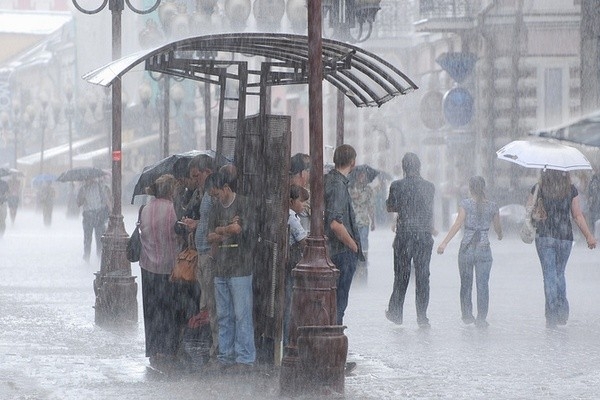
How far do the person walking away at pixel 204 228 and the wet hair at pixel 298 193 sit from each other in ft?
2.02

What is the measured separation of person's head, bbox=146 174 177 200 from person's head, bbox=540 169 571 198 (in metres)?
4.68

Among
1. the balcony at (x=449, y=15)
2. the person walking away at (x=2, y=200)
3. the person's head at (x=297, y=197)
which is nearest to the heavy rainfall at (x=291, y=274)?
the person's head at (x=297, y=197)

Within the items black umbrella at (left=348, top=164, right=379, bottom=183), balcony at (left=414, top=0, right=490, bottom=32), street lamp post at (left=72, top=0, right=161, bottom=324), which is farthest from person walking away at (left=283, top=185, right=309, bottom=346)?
balcony at (left=414, top=0, right=490, bottom=32)

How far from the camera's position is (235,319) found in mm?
11531

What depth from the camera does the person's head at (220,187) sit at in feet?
36.8

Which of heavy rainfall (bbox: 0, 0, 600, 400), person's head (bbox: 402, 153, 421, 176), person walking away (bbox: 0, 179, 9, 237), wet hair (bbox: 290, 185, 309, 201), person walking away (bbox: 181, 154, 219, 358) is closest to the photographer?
heavy rainfall (bbox: 0, 0, 600, 400)

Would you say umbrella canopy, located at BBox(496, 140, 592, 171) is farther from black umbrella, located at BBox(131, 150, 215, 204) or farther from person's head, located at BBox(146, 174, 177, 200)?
person's head, located at BBox(146, 174, 177, 200)

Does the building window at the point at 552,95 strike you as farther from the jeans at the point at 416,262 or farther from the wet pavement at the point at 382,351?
the jeans at the point at 416,262

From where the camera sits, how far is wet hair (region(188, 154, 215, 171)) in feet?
40.2

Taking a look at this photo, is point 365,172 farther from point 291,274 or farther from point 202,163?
point 291,274

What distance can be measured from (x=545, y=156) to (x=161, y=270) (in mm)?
4938

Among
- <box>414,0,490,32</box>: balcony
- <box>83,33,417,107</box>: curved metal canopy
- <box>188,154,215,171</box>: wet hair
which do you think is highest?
<box>414,0,490,32</box>: balcony

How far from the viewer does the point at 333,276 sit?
34.2 feet

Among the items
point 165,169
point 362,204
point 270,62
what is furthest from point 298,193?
point 362,204
